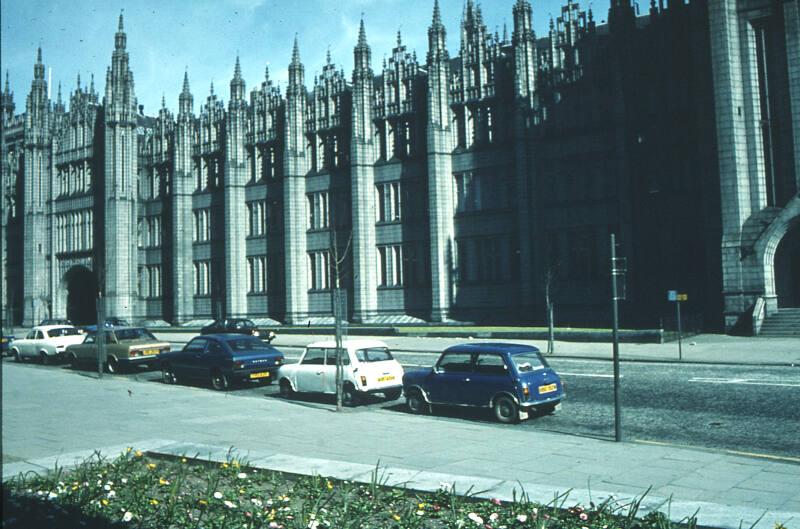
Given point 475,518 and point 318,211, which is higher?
point 318,211

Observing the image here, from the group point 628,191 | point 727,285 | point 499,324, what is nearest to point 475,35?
point 628,191

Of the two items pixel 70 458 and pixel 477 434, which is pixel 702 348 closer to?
pixel 477 434

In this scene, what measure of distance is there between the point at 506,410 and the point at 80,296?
64265 millimetres

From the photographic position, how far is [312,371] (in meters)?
19.7

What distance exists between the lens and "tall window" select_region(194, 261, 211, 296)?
60.2 m

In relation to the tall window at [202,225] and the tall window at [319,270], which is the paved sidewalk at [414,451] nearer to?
the tall window at [319,270]

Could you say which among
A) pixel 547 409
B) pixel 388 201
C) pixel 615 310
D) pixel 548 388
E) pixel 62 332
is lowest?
pixel 547 409

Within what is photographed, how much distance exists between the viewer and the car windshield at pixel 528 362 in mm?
15805

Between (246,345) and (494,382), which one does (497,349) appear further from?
(246,345)

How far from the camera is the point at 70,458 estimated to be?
11.2m

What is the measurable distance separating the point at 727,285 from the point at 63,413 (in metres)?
29.3

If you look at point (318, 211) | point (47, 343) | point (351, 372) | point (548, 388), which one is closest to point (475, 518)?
point (548, 388)

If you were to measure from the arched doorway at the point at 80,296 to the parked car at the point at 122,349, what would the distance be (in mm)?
42443

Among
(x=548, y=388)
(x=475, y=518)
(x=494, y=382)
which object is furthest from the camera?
(x=548, y=388)
